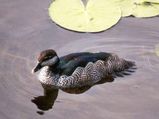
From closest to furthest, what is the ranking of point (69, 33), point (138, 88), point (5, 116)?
point (5, 116), point (138, 88), point (69, 33)

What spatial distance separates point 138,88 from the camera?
600 centimetres

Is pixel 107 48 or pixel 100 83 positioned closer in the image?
pixel 100 83

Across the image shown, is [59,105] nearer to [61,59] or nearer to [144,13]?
[61,59]

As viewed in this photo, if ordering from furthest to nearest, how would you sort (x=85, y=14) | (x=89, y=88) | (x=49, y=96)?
(x=85, y=14) < (x=89, y=88) < (x=49, y=96)

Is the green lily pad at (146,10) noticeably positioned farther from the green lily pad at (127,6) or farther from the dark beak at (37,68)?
the dark beak at (37,68)

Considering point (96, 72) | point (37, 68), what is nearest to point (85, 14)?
point (96, 72)

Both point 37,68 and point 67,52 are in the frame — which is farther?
point 67,52

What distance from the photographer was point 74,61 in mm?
5977

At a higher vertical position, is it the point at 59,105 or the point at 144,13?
the point at 144,13

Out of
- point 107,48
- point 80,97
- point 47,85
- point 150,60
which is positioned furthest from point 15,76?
point 150,60

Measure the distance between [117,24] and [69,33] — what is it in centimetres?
68

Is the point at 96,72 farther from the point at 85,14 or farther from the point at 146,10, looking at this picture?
the point at 146,10

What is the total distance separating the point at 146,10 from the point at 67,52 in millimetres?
1372

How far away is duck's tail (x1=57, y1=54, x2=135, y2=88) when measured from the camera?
604 centimetres
